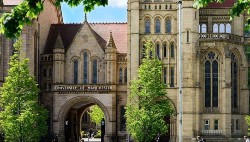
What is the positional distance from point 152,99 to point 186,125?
797 cm

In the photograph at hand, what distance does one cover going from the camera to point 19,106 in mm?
50156

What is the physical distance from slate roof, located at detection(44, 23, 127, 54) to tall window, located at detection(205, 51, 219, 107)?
11.3m

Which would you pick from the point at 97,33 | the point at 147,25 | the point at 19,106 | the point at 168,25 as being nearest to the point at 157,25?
the point at 147,25

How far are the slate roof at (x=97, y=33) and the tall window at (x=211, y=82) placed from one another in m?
11.3

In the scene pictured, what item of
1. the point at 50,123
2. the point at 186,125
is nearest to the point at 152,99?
the point at 186,125

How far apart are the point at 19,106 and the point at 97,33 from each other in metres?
20.9

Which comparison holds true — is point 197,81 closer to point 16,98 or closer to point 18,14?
point 16,98

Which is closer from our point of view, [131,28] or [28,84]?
[28,84]

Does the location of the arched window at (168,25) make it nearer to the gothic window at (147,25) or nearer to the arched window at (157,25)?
the arched window at (157,25)

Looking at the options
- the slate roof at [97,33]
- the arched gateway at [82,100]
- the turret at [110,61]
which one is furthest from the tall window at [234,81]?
the turret at [110,61]

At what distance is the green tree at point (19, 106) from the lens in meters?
49.1

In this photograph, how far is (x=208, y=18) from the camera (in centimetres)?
6225

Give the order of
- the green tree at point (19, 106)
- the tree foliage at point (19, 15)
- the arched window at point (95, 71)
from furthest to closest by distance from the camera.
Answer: the arched window at point (95, 71)
the green tree at point (19, 106)
the tree foliage at point (19, 15)

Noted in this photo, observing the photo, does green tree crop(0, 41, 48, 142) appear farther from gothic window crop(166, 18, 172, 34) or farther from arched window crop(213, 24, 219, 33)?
arched window crop(213, 24, 219, 33)
